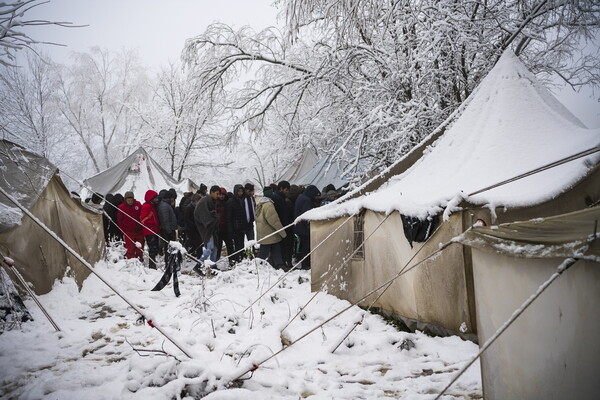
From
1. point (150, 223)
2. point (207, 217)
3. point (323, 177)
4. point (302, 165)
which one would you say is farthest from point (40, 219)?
point (302, 165)

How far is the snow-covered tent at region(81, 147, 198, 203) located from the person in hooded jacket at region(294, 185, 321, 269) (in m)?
7.34

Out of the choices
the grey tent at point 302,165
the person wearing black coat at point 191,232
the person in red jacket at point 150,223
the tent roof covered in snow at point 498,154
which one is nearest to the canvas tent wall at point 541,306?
the tent roof covered in snow at point 498,154

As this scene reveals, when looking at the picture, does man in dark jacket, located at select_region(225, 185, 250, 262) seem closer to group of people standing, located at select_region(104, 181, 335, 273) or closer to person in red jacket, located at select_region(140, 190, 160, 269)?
group of people standing, located at select_region(104, 181, 335, 273)

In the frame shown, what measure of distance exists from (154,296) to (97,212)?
106 inches

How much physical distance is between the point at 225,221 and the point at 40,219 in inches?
148

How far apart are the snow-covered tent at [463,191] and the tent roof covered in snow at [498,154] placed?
1 centimetres

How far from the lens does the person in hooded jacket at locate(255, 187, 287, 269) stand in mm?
7703

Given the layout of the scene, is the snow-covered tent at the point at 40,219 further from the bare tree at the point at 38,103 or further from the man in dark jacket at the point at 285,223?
the bare tree at the point at 38,103

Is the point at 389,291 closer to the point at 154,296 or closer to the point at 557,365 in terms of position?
the point at 557,365

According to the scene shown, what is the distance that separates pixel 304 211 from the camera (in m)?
7.86

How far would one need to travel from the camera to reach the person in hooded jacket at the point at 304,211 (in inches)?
311

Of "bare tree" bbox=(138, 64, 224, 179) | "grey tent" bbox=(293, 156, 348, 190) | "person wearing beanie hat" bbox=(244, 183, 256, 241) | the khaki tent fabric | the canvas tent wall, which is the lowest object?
the canvas tent wall

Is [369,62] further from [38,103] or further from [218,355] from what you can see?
[38,103]

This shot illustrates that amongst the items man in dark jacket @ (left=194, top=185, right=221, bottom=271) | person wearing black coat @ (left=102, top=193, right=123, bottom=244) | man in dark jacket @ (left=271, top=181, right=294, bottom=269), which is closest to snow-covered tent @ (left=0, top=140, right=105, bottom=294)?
person wearing black coat @ (left=102, top=193, right=123, bottom=244)
